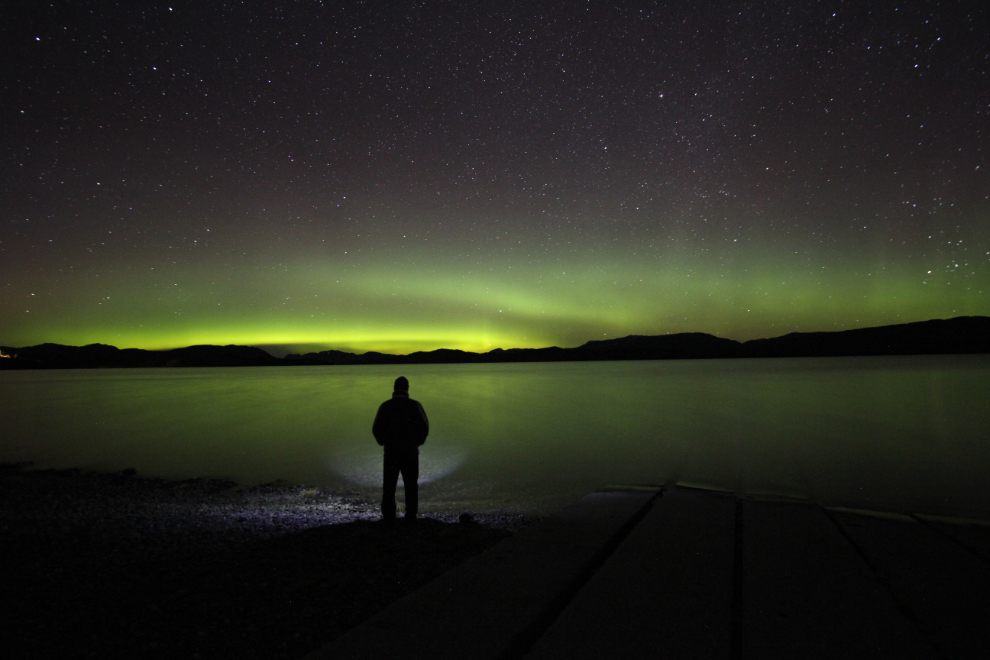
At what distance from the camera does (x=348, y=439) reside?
19.9 meters

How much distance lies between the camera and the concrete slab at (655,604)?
8.05 ft

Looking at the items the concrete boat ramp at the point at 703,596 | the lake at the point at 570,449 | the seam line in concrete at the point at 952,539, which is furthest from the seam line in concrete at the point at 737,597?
the lake at the point at 570,449

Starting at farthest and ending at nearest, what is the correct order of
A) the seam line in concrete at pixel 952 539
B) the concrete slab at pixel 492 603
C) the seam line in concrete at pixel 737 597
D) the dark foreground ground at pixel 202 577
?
1. the seam line in concrete at pixel 952 539
2. the dark foreground ground at pixel 202 577
3. the seam line in concrete at pixel 737 597
4. the concrete slab at pixel 492 603

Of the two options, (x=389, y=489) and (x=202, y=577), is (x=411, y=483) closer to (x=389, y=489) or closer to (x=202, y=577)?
(x=389, y=489)

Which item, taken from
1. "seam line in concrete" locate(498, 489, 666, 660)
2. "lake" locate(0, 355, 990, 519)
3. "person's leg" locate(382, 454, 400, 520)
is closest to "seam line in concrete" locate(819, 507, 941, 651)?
"seam line in concrete" locate(498, 489, 666, 660)

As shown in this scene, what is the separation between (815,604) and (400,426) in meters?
4.83

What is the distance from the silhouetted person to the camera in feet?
21.5

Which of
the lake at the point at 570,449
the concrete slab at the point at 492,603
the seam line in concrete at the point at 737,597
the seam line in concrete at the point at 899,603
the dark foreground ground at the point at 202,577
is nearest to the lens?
the concrete slab at the point at 492,603

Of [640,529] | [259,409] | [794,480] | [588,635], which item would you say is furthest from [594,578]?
[259,409]

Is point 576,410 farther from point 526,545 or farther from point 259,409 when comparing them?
point 526,545

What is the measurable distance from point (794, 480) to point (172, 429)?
997 inches

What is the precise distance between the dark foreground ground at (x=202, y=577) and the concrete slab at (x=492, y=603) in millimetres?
995

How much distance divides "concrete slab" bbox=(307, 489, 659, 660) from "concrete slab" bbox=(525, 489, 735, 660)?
0.13m

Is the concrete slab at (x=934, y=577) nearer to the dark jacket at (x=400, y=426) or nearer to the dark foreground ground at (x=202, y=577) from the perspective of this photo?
the dark foreground ground at (x=202, y=577)
